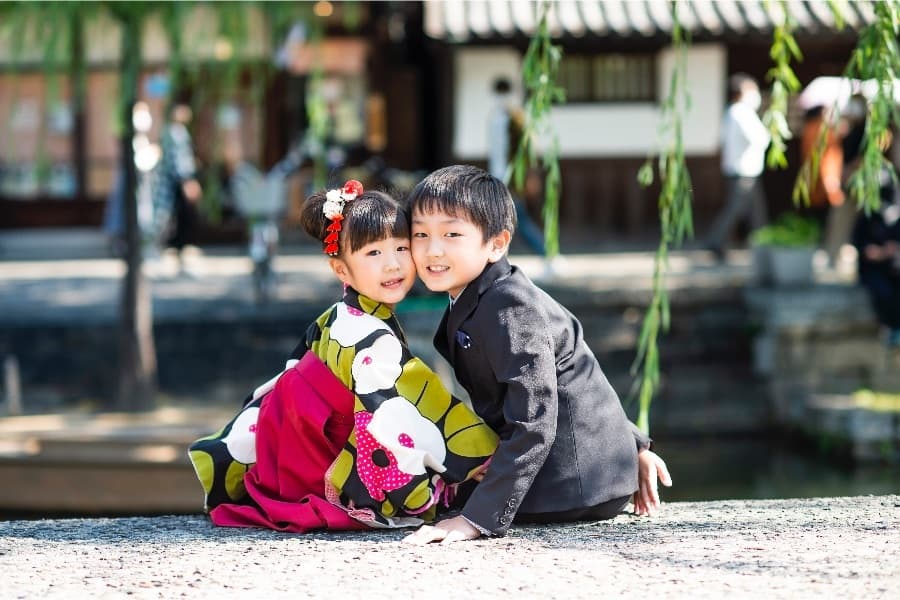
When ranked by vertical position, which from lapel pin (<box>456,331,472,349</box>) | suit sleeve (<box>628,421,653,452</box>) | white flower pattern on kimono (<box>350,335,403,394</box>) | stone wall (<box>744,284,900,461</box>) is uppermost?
lapel pin (<box>456,331,472,349</box>)

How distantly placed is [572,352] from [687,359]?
691 cm

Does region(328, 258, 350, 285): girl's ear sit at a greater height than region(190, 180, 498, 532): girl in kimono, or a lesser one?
greater

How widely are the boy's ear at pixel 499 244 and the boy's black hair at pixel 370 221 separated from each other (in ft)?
0.75

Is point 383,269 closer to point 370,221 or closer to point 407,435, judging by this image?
point 370,221

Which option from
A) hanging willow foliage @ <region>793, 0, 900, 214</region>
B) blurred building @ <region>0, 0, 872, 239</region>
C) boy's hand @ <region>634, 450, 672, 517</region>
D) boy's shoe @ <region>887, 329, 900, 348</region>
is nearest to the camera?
boy's hand @ <region>634, 450, 672, 517</region>

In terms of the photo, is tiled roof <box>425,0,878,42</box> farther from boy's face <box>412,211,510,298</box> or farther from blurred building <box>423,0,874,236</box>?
boy's face <box>412,211,510,298</box>

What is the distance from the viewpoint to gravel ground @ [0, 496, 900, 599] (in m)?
2.81

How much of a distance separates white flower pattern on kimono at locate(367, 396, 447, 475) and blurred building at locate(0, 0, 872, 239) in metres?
9.83

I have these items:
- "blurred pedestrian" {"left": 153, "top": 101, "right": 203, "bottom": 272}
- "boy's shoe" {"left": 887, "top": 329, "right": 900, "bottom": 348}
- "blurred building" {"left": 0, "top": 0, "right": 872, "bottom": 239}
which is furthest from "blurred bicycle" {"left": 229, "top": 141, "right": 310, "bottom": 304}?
"boy's shoe" {"left": 887, "top": 329, "right": 900, "bottom": 348}

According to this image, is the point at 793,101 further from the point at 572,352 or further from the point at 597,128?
the point at 572,352

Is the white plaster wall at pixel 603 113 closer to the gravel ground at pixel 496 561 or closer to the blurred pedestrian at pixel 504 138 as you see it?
the blurred pedestrian at pixel 504 138

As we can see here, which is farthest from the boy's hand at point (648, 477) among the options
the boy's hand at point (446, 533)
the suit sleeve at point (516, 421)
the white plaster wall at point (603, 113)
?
the white plaster wall at point (603, 113)

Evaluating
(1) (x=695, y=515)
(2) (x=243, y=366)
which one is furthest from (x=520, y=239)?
(1) (x=695, y=515)

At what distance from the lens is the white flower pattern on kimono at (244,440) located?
3629 mm
